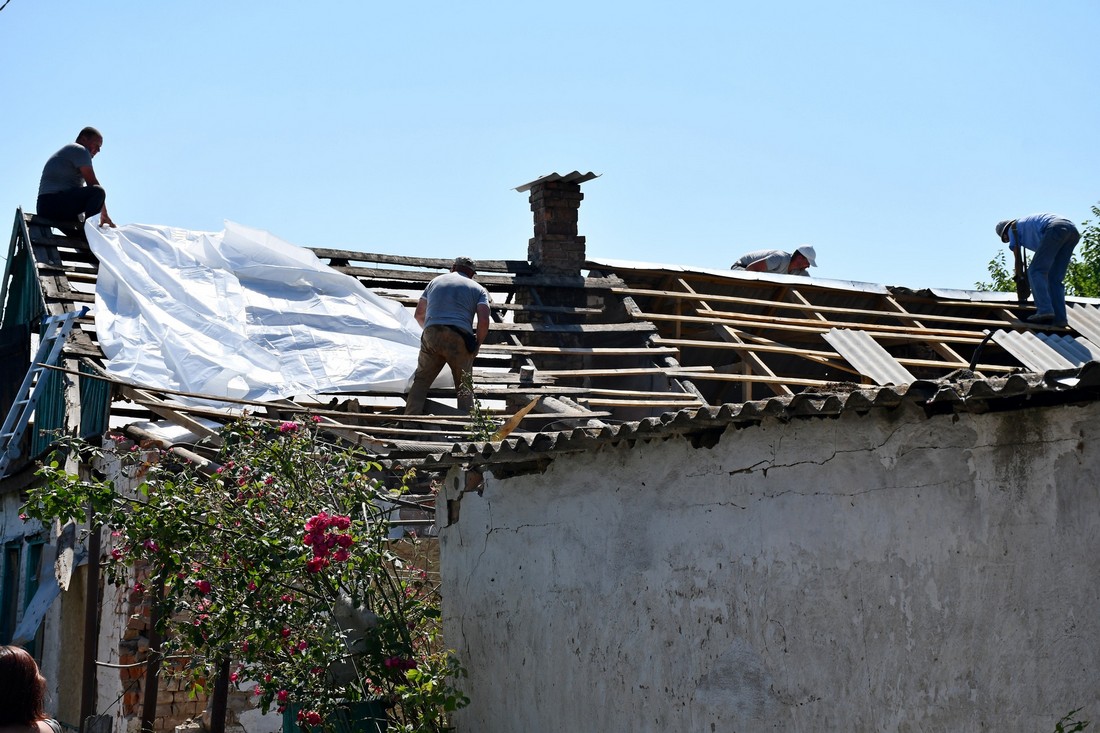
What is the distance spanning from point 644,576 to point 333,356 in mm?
4568

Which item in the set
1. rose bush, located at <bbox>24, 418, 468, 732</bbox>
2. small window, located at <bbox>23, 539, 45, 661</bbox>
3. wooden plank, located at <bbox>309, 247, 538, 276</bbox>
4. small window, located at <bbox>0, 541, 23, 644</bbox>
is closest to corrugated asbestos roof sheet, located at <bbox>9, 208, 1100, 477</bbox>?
wooden plank, located at <bbox>309, 247, 538, 276</bbox>

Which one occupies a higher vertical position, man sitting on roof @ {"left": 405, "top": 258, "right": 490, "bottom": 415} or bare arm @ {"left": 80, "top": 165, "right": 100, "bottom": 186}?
bare arm @ {"left": 80, "top": 165, "right": 100, "bottom": 186}

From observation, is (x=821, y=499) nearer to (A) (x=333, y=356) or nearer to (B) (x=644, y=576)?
(B) (x=644, y=576)

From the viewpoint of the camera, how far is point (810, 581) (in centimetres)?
503

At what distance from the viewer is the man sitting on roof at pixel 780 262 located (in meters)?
14.0

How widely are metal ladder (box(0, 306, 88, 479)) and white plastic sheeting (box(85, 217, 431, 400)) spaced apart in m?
0.27

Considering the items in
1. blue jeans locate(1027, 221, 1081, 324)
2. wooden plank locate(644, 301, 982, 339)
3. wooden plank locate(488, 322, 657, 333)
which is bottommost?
wooden plank locate(488, 322, 657, 333)

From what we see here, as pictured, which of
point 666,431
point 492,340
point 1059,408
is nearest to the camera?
point 1059,408

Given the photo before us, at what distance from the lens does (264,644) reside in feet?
21.0

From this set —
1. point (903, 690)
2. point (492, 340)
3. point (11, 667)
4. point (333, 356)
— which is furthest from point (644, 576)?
point (492, 340)

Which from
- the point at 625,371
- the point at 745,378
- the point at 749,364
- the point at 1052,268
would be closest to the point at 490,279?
the point at 625,371

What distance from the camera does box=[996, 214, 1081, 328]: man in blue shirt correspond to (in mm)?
12297

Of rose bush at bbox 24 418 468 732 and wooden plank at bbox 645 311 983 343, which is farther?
wooden plank at bbox 645 311 983 343

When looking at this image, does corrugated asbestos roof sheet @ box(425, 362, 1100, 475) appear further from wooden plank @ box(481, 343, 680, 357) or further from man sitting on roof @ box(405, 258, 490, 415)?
wooden plank @ box(481, 343, 680, 357)
